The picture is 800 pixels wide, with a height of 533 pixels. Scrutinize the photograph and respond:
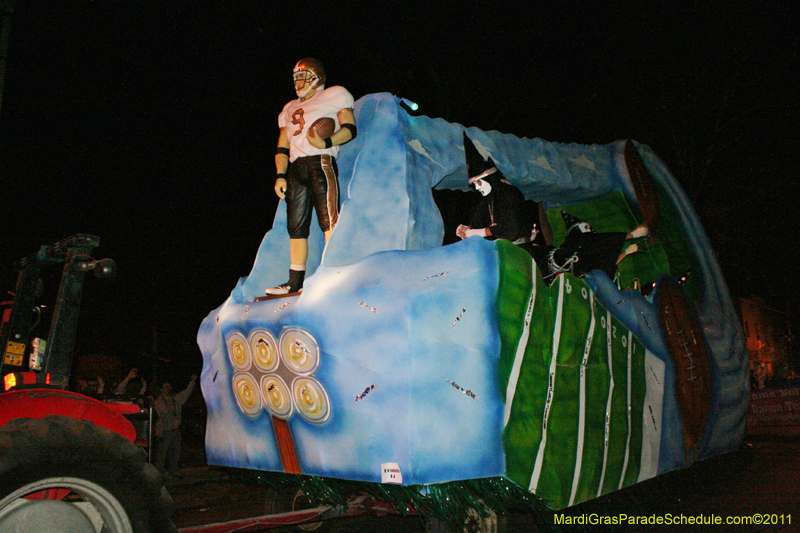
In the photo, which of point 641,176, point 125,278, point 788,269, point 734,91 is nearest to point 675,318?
point 641,176

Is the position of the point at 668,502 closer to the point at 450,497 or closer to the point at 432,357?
the point at 450,497

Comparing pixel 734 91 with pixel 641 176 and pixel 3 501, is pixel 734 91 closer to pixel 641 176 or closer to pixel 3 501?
pixel 641 176

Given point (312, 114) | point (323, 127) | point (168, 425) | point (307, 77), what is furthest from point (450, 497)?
point (168, 425)

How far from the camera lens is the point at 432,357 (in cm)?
346

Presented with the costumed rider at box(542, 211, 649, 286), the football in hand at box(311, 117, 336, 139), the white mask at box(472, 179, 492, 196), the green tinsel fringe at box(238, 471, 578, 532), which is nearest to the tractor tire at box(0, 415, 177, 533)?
the green tinsel fringe at box(238, 471, 578, 532)

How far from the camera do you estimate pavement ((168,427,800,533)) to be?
5.23 meters

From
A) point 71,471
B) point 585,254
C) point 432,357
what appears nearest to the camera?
point 71,471

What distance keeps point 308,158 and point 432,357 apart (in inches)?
80.5

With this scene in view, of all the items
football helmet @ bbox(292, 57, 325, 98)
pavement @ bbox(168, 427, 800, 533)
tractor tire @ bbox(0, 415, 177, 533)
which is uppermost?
football helmet @ bbox(292, 57, 325, 98)

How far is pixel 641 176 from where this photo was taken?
695cm

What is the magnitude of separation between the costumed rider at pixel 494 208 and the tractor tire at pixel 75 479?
9.98 feet

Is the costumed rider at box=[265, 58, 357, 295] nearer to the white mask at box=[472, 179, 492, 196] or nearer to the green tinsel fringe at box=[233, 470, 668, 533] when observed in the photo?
the white mask at box=[472, 179, 492, 196]

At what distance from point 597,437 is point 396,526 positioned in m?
2.91

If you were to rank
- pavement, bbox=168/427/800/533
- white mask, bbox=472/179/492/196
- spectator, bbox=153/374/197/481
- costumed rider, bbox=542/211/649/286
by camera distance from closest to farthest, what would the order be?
white mask, bbox=472/179/492/196 < pavement, bbox=168/427/800/533 < costumed rider, bbox=542/211/649/286 < spectator, bbox=153/374/197/481
